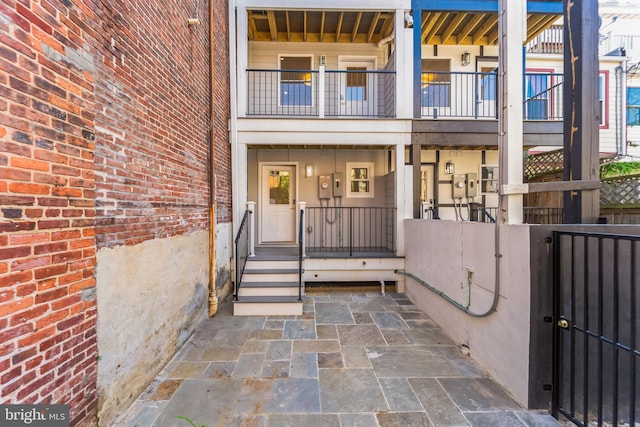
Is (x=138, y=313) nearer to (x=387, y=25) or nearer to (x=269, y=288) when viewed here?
(x=269, y=288)

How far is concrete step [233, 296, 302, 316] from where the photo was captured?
13.8 ft

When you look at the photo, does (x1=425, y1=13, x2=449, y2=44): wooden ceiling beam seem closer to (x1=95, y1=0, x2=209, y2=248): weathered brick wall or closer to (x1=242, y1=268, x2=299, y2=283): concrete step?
(x1=95, y1=0, x2=209, y2=248): weathered brick wall

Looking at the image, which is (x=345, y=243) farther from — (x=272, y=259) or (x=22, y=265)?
(x=22, y=265)

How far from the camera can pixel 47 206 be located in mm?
1603

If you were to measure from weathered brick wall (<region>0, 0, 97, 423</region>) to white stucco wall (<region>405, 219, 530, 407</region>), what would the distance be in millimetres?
3339

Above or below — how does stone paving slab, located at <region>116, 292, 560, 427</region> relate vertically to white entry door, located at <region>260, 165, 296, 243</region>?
below

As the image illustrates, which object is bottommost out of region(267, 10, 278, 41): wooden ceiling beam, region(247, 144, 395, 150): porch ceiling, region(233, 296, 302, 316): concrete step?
region(233, 296, 302, 316): concrete step

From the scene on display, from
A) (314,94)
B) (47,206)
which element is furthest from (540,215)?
(47,206)

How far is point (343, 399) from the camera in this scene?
2385 millimetres

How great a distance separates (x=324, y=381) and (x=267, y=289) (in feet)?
6.78

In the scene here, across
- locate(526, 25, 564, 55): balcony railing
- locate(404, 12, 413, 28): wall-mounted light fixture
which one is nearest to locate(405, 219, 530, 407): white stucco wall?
locate(404, 12, 413, 28): wall-mounted light fixture

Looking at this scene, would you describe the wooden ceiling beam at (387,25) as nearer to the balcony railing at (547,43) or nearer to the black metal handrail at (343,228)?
the black metal handrail at (343,228)

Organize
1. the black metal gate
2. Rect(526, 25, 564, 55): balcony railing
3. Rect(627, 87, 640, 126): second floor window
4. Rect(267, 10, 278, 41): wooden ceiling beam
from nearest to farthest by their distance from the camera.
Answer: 1. the black metal gate
2. Rect(267, 10, 278, 41): wooden ceiling beam
3. Rect(526, 25, 564, 55): balcony railing
4. Rect(627, 87, 640, 126): second floor window

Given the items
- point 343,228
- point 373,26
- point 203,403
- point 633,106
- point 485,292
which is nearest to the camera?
point 203,403
